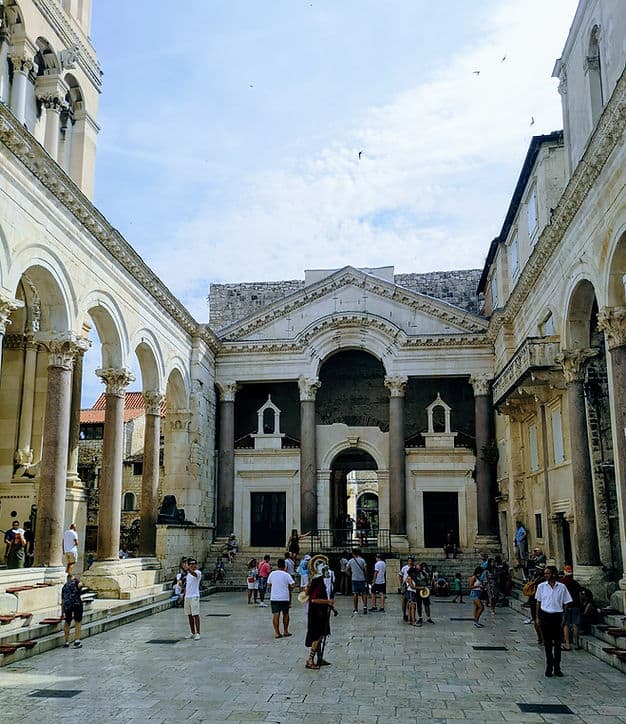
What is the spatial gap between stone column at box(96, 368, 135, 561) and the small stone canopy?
1371 cm

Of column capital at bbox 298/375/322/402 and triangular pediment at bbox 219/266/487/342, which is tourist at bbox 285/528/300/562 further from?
triangular pediment at bbox 219/266/487/342

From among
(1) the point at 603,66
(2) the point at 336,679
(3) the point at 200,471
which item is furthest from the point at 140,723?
(3) the point at 200,471

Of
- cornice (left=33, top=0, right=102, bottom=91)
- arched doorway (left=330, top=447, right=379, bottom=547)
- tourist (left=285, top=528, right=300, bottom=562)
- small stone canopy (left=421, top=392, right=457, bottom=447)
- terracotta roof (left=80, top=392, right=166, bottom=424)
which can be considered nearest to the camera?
cornice (left=33, top=0, right=102, bottom=91)

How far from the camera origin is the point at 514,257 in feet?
89.4

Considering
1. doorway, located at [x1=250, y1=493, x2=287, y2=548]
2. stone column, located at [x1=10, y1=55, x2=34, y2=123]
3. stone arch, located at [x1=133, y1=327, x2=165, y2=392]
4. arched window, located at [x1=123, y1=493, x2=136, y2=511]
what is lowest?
doorway, located at [x1=250, y1=493, x2=287, y2=548]

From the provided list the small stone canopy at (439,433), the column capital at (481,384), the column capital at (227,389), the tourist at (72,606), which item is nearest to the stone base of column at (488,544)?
the small stone canopy at (439,433)

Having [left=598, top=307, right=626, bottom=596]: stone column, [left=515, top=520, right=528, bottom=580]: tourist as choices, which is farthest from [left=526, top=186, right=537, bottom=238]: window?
[left=515, top=520, right=528, bottom=580]: tourist

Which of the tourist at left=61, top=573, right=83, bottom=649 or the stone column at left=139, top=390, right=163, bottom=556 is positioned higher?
the stone column at left=139, top=390, right=163, bottom=556

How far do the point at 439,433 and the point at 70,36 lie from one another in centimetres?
1963

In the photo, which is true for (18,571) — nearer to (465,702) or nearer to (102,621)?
(102,621)

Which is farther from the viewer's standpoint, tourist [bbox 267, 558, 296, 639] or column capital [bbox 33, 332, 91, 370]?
column capital [bbox 33, 332, 91, 370]

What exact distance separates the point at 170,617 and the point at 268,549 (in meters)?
11.8

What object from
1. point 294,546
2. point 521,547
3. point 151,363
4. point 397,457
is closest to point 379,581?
point 521,547

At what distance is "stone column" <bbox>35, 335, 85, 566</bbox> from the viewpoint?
56.1 ft
